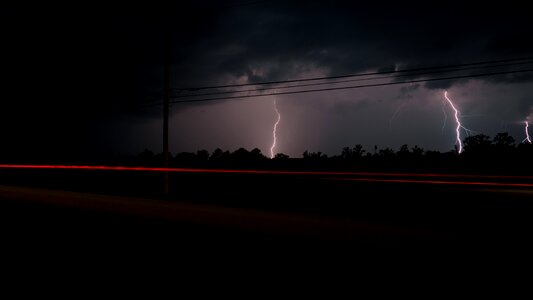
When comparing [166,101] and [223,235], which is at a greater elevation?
[166,101]

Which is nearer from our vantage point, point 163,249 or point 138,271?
point 138,271

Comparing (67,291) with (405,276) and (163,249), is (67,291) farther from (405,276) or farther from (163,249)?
(405,276)

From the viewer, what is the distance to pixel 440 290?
13.8 ft

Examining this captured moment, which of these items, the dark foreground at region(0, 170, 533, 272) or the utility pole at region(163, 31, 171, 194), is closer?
the dark foreground at region(0, 170, 533, 272)

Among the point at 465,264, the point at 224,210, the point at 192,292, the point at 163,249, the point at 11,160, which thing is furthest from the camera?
the point at 11,160

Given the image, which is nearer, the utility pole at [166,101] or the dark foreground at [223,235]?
the dark foreground at [223,235]

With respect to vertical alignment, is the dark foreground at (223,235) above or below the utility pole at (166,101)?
below

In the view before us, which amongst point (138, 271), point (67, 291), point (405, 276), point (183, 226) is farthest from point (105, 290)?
point (183, 226)

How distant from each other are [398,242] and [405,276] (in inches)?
79.7

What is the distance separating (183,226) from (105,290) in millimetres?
4024

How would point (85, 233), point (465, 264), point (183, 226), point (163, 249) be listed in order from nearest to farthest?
point (465, 264)
point (163, 249)
point (85, 233)
point (183, 226)

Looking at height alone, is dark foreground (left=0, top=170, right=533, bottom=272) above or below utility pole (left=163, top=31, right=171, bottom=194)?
below

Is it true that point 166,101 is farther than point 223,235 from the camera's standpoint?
Yes

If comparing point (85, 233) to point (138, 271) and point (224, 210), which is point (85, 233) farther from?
point (224, 210)
